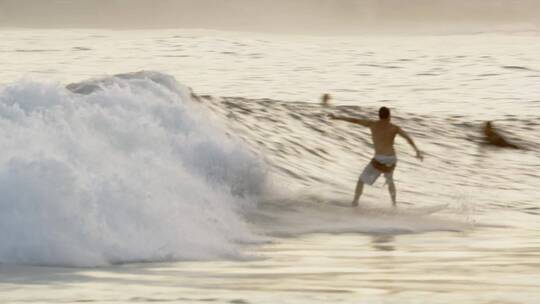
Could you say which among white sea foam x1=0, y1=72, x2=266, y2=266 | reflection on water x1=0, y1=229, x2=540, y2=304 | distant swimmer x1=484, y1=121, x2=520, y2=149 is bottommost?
distant swimmer x1=484, y1=121, x2=520, y2=149

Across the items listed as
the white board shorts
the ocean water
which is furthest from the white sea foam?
the white board shorts

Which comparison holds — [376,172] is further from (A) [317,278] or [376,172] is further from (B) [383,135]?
(A) [317,278]

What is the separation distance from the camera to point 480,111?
158 feet

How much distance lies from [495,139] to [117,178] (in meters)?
20.4

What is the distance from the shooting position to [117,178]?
16.0m

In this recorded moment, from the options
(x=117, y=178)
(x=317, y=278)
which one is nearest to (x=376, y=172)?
(x=117, y=178)

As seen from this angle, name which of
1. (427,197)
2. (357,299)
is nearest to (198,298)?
(357,299)

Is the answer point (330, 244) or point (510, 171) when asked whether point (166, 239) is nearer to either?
point (330, 244)

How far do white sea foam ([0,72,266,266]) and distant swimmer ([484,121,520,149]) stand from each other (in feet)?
41.2

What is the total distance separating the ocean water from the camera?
12047 mm

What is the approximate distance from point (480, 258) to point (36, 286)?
4339 millimetres

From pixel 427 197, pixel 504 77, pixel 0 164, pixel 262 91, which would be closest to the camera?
pixel 0 164

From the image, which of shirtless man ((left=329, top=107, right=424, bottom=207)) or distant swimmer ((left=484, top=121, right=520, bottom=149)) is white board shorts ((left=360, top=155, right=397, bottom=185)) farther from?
distant swimmer ((left=484, top=121, right=520, bottom=149))

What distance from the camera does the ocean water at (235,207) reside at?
12.0 metres
